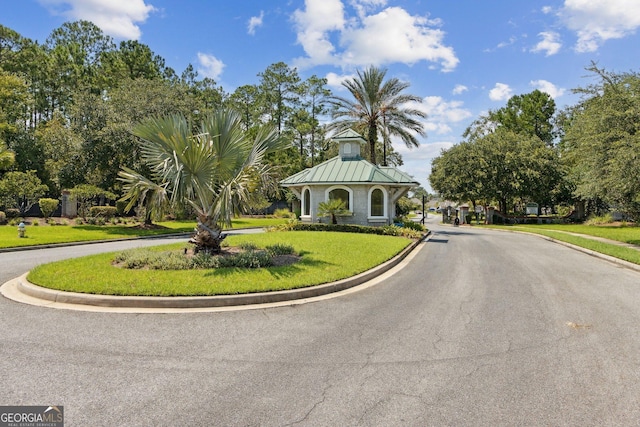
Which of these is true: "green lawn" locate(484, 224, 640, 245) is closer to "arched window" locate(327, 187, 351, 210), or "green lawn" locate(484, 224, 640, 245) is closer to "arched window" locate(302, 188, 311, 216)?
"arched window" locate(327, 187, 351, 210)

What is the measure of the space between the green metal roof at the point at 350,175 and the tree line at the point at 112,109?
1.93 m

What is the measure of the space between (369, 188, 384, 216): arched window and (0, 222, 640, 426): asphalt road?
15008 mm

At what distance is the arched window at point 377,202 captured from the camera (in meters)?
22.8

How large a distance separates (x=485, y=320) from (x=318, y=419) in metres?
4.11

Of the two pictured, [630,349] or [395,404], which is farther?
[630,349]

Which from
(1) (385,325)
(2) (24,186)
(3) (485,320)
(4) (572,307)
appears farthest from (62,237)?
(4) (572,307)

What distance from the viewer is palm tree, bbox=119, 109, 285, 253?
9.68 meters

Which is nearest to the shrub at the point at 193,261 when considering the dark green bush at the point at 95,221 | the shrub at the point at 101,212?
the dark green bush at the point at 95,221

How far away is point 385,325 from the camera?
6.09m

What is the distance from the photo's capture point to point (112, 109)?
2461 cm

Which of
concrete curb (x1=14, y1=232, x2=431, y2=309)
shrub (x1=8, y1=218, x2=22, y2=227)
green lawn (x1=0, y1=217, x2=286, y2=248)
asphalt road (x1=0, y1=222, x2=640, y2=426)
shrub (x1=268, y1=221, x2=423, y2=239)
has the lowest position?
asphalt road (x1=0, y1=222, x2=640, y2=426)

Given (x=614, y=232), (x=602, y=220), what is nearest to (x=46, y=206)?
(x=614, y=232)

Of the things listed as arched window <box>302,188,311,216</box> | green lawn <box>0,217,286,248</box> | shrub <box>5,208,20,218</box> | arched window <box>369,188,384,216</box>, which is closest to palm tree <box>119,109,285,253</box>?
green lawn <box>0,217,286,248</box>

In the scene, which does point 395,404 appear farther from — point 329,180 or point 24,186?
point 24,186
